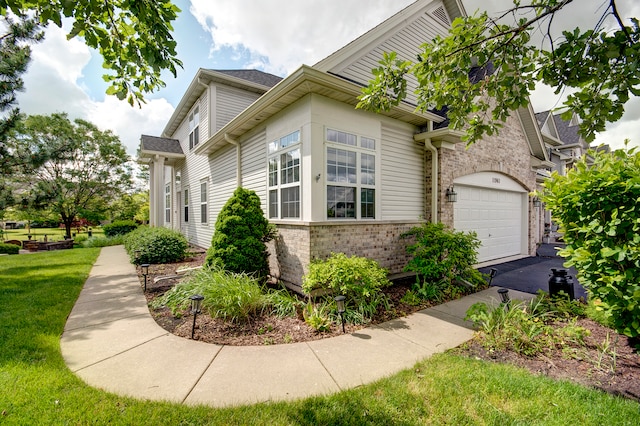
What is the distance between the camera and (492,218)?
9.22 meters

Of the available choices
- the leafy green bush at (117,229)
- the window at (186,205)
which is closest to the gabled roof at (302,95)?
the window at (186,205)

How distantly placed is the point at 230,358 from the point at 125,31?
4.20 meters

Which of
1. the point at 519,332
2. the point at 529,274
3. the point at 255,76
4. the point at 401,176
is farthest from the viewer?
the point at 255,76

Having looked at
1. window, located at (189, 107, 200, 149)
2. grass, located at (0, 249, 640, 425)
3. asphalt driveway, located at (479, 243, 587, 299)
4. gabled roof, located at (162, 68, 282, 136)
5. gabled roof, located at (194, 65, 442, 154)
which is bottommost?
asphalt driveway, located at (479, 243, 587, 299)

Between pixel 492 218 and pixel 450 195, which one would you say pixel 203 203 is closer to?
pixel 450 195

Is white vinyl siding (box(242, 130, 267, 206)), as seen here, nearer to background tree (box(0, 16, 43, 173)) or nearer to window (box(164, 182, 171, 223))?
background tree (box(0, 16, 43, 173))

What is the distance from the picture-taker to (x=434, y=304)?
17.8 ft

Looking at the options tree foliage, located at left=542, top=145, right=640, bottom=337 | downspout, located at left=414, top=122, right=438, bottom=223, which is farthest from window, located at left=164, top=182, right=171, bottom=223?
tree foliage, located at left=542, top=145, right=640, bottom=337

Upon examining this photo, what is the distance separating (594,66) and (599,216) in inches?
74.4

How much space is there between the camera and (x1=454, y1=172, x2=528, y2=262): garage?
26.7 feet

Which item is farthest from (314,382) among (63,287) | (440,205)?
(63,287)

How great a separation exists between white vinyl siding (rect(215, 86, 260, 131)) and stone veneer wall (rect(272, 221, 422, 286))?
606 centimetres

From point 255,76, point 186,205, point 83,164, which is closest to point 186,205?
point 186,205

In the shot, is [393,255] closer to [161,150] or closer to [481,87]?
[481,87]
